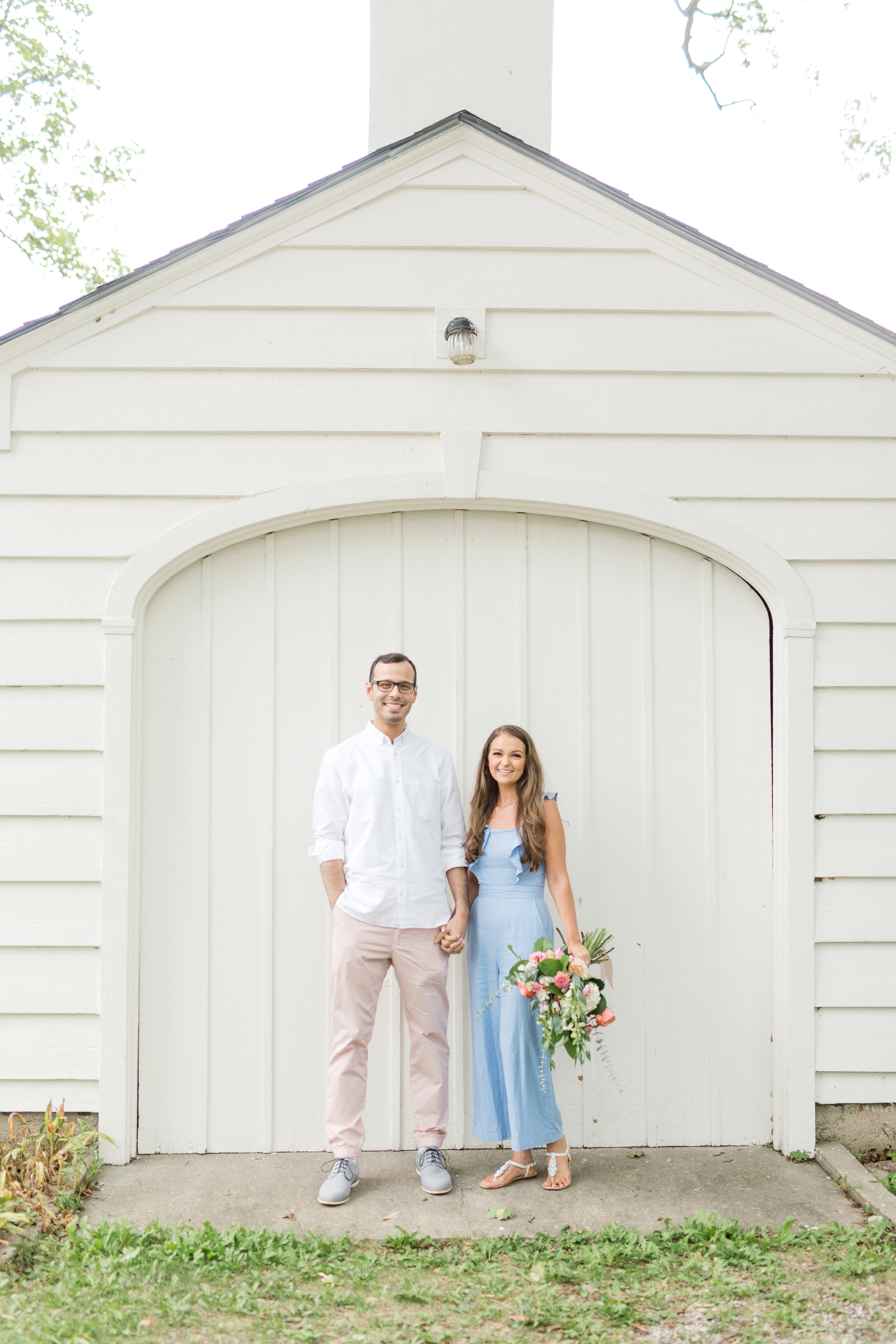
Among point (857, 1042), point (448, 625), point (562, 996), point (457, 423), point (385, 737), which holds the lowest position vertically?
point (857, 1042)

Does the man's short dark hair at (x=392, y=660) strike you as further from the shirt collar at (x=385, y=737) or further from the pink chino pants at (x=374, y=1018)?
the pink chino pants at (x=374, y=1018)

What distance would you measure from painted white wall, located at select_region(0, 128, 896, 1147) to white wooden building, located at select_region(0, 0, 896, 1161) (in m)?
0.01

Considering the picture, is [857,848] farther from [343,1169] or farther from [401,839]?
[343,1169]

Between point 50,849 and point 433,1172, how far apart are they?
6.09 ft

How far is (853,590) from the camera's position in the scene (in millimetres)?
3840

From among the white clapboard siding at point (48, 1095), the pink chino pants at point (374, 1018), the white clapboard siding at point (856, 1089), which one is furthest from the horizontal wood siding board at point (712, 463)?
the white clapboard siding at point (48, 1095)

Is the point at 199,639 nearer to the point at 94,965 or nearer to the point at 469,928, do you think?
the point at 94,965

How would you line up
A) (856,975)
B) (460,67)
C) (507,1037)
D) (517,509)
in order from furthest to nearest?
1. (460,67)
2. (517,509)
3. (856,975)
4. (507,1037)

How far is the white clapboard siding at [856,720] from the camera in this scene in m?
3.80

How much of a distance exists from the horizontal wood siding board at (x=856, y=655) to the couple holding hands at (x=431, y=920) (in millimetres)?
1270

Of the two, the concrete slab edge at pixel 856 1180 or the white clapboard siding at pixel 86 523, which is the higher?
the white clapboard siding at pixel 86 523

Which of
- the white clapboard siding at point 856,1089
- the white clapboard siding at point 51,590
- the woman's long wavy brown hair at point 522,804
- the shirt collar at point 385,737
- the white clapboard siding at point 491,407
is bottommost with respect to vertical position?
the white clapboard siding at point 856,1089

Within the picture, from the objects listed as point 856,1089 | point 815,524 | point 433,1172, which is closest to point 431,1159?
point 433,1172

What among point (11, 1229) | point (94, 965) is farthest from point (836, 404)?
point (11, 1229)
